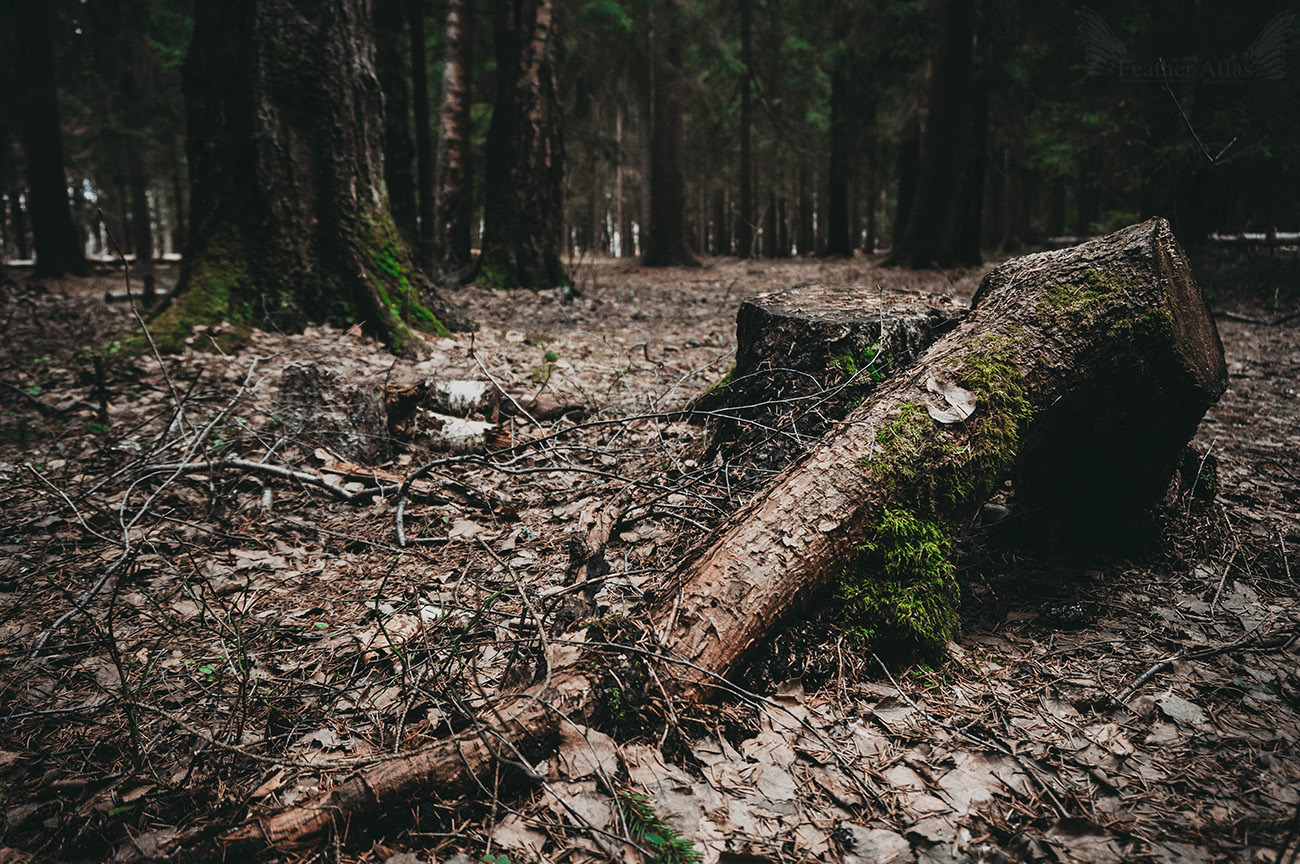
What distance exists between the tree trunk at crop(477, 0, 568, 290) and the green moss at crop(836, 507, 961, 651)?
829 centimetres

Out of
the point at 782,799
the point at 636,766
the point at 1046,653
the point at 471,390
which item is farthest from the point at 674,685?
the point at 471,390

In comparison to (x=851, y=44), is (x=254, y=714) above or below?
below

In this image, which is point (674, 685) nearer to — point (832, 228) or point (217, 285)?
point (217, 285)

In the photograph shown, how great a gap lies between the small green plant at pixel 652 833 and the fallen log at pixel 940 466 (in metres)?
0.26

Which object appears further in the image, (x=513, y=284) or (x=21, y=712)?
(x=513, y=284)

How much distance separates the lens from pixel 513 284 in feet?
31.7

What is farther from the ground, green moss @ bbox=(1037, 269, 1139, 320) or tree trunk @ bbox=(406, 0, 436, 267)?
tree trunk @ bbox=(406, 0, 436, 267)

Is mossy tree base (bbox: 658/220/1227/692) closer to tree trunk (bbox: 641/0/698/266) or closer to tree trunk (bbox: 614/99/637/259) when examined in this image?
tree trunk (bbox: 641/0/698/266)

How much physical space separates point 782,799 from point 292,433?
3.31 meters

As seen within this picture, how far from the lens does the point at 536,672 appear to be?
1.84 metres

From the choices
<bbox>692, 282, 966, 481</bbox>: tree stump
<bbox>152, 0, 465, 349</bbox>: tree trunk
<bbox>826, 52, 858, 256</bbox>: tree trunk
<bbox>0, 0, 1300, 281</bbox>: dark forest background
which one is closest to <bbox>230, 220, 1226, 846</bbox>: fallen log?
<bbox>692, 282, 966, 481</bbox>: tree stump

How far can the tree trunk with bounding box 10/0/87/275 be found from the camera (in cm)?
1191

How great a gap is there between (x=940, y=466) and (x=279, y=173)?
5392 millimetres
